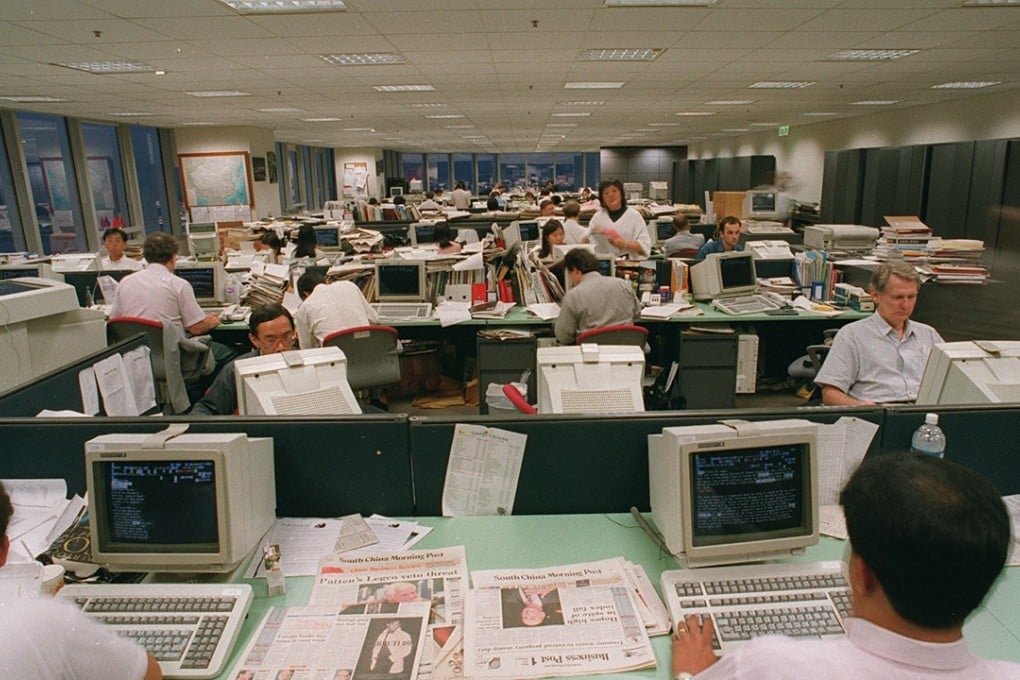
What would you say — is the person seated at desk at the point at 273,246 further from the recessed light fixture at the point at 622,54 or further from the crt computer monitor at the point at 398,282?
the recessed light fixture at the point at 622,54

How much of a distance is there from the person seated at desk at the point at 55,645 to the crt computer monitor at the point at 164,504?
0.44 meters

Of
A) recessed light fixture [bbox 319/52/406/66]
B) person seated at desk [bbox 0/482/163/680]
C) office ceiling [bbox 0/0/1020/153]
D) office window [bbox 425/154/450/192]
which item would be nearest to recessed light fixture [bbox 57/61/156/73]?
office ceiling [bbox 0/0/1020/153]

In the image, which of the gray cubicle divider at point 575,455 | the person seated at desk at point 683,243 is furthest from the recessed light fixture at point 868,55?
the gray cubicle divider at point 575,455

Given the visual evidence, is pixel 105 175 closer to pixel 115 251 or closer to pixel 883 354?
pixel 115 251

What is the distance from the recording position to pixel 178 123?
36.7 ft

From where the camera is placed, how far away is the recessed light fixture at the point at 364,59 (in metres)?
5.29

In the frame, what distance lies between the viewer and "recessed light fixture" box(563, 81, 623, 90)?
278 inches

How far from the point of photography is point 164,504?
5.05ft

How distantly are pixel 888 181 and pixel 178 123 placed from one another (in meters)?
10.9

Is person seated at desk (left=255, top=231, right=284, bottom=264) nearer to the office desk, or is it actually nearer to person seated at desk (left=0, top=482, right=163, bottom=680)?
the office desk

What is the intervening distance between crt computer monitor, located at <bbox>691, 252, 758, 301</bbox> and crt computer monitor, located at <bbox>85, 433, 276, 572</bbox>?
3.99 meters

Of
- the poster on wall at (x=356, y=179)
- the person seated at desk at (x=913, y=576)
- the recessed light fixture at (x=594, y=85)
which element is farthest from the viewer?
the poster on wall at (x=356, y=179)

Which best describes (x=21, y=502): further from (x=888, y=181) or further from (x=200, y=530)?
(x=888, y=181)

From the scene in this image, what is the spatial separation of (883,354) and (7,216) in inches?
419
